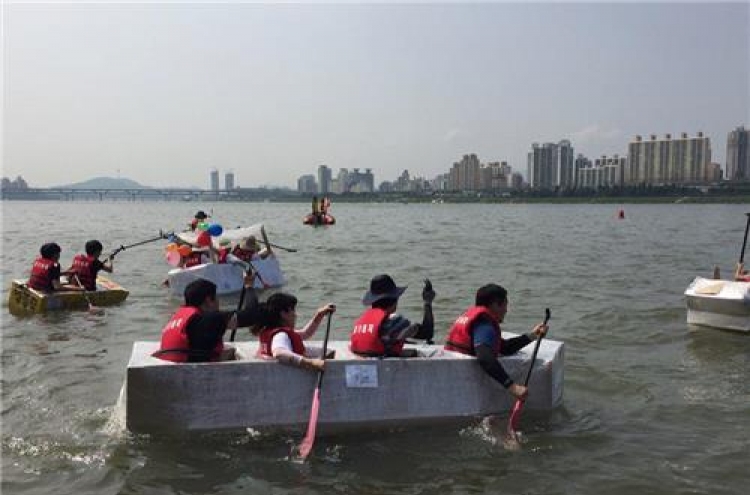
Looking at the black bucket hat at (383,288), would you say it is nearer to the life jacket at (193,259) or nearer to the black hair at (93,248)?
the black hair at (93,248)

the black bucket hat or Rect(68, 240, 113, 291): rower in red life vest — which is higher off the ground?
the black bucket hat

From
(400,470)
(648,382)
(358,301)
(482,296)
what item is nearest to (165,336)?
(400,470)

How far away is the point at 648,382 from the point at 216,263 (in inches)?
411

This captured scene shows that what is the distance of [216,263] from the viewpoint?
1678 centimetres

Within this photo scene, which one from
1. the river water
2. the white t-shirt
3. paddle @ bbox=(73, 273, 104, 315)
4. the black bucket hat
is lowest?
the river water

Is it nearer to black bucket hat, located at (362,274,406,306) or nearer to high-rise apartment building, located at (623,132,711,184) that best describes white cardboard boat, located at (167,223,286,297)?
black bucket hat, located at (362,274,406,306)

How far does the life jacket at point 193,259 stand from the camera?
17.0 metres

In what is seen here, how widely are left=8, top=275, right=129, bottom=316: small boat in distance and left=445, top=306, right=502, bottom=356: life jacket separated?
30.6 feet

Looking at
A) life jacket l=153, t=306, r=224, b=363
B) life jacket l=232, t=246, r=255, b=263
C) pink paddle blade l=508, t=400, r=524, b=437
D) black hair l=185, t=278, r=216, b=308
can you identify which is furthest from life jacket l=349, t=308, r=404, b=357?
life jacket l=232, t=246, r=255, b=263

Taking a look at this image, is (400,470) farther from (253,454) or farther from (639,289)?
(639,289)

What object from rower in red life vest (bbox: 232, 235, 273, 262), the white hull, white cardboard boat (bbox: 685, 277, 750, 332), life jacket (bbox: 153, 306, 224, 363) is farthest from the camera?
rower in red life vest (bbox: 232, 235, 273, 262)

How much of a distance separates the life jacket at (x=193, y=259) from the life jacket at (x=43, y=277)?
3.55 m

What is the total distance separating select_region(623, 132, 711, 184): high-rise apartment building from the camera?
17038 cm

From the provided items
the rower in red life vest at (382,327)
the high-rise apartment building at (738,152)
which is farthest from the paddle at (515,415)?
the high-rise apartment building at (738,152)
